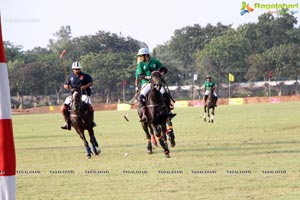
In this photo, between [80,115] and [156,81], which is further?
[80,115]

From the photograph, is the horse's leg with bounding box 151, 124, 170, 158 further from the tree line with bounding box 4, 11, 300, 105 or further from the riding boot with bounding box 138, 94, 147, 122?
the tree line with bounding box 4, 11, 300, 105

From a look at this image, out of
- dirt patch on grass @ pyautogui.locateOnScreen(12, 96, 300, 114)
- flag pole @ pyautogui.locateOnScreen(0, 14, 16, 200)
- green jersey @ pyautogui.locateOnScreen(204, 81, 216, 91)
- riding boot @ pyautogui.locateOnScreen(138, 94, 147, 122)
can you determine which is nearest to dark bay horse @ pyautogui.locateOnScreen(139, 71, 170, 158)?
riding boot @ pyautogui.locateOnScreen(138, 94, 147, 122)

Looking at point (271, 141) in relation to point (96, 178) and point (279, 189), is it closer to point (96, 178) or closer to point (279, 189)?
point (96, 178)

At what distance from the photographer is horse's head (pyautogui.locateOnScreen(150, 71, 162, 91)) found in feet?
50.3

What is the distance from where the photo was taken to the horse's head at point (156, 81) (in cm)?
1532

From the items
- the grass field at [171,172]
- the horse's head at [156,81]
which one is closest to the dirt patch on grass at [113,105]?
the grass field at [171,172]

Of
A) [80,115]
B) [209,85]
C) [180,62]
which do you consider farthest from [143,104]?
[180,62]

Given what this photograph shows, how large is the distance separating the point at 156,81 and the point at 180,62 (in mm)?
96163

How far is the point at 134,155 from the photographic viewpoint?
16.6m

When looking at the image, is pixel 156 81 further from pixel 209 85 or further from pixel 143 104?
pixel 209 85

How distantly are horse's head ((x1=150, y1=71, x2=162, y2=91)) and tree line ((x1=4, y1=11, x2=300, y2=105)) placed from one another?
74.8 m

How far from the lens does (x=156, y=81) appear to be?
15305mm

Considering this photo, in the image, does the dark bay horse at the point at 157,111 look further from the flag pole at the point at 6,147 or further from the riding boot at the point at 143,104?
the flag pole at the point at 6,147

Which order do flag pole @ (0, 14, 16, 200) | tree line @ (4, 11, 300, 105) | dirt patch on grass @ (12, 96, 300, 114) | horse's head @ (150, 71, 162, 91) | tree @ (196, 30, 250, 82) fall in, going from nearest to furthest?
flag pole @ (0, 14, 16, 200) < horse's head @ (150, 71, 162, 91) < dirt patch on grass @ (12, 96, 300, 114) < tree line @ (4, 11, 300, 105) < tree @ (196, 30, 250, 82)
